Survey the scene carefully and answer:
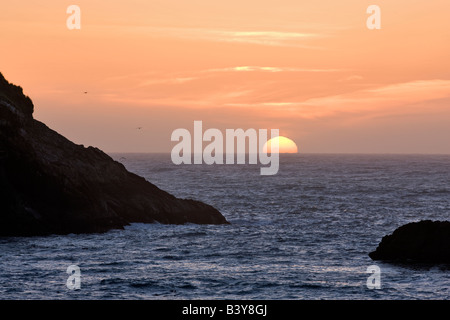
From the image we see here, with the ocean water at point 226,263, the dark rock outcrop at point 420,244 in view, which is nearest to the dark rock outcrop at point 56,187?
the ocean water at point 226,263

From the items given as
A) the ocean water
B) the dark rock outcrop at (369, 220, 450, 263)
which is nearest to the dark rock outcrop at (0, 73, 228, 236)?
the ocean water

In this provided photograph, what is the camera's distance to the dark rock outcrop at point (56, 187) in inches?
1843

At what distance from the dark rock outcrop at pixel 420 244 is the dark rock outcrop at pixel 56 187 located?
21669mm

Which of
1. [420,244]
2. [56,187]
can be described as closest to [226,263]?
[420,244]

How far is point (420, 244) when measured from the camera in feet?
121

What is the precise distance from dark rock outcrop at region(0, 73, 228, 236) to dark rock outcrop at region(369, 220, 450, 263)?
21.7m

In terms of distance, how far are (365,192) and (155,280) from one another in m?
75.9

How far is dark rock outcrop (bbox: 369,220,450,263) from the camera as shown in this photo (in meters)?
36.3

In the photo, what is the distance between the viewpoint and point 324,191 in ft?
344

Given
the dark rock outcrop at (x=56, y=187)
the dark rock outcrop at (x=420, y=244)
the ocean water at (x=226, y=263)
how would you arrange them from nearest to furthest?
the ocean water at (x=226, y=263) → the dark rock outcrop at (x=420, y=244) → the dark rock outcrop at (x=56, y=187)

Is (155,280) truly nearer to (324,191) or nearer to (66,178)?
(66,178)

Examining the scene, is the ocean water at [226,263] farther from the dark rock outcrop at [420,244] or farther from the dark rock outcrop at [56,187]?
the dark rock outcrop at [56,187]

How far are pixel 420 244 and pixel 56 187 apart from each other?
26.4 meters

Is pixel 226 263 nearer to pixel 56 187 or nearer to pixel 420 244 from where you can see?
pixel 420 244
